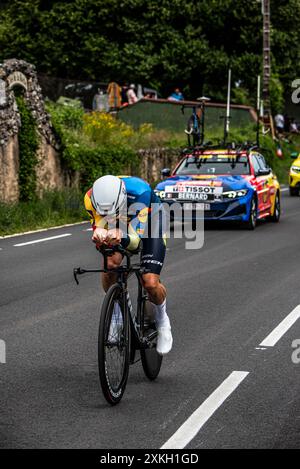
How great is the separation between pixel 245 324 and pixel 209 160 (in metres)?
10.8

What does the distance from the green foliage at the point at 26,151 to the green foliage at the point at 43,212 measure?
1.02 ft

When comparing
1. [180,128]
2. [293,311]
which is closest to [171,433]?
[293,311]

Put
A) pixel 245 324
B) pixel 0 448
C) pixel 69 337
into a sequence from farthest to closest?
pixel 245 324 → pixel 69 337 → pixel 0 448

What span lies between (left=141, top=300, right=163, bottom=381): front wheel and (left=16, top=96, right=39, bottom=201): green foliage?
14335 millimetres

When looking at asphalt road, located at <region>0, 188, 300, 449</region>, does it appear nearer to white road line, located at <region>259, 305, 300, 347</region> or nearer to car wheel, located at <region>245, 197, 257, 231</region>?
white road line, located at <region>259, 305, 300, 347</region>

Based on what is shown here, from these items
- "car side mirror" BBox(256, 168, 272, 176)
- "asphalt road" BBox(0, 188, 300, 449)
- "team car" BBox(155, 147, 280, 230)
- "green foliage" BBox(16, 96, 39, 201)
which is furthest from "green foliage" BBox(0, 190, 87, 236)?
"asphalt road" BBox(0, 188, 300, 449)

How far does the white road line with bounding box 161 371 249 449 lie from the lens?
582 centimetres

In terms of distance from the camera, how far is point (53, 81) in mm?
33719

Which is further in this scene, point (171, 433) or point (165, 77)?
point (165, 77)

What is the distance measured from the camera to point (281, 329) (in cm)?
941

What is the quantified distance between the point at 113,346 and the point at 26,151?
15349 mm

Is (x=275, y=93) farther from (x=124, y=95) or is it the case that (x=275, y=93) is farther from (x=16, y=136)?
(x=16, y=136)

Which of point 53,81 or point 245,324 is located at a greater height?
point 53,81

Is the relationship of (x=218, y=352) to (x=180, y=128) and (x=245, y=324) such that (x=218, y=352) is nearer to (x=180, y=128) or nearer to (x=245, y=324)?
(x=245, y=324)
